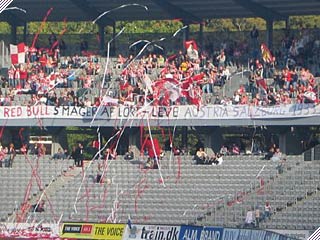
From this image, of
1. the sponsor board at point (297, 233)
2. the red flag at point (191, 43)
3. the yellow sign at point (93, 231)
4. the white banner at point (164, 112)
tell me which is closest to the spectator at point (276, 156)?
the white banner at point (164, 112)

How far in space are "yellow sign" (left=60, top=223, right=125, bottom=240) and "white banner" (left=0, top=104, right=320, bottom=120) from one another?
463cm

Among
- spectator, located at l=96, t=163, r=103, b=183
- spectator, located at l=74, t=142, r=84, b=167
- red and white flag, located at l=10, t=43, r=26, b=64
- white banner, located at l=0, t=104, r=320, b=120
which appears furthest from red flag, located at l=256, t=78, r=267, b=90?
red and white flag, located at l=10, t=43, r=26, b=64

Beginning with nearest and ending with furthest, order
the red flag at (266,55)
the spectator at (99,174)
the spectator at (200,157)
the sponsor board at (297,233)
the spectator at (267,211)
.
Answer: the sponsor board at (297,233)
the spectator at (267,211)
the spectator at (200,157)
the spectator at (99,174)
the red flag at (266,55)

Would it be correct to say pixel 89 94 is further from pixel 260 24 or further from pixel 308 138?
pixel 260 24

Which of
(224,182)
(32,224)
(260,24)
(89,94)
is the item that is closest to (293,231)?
(224,182)

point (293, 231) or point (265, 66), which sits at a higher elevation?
point (265, 66)

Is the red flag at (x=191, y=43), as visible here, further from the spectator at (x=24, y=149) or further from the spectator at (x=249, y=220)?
the spectator at (x=249, y=220)

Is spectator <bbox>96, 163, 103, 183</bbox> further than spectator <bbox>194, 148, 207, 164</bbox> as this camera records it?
Yes

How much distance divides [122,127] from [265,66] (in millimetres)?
4796

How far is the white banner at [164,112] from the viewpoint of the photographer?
1395 inches

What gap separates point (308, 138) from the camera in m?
37.3

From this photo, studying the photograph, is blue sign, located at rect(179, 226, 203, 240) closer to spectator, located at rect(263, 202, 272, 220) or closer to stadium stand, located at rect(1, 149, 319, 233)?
stadium stand, located at rect(1, 149, 319, 233)

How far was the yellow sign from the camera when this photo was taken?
109 feet

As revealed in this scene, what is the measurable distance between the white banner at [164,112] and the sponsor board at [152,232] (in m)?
4.82
